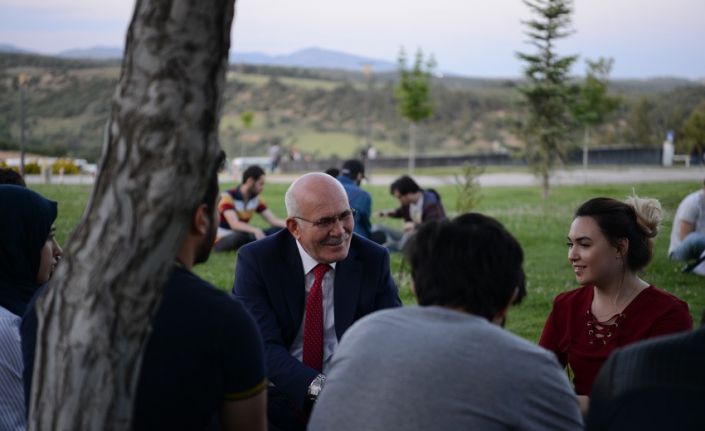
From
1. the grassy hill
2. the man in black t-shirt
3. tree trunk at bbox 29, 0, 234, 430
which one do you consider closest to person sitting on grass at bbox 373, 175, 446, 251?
the man in black t-shirt

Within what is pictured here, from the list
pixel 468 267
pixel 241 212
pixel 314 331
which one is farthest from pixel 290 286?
pixel 241 212

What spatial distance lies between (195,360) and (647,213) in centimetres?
277

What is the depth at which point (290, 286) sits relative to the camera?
195 inches

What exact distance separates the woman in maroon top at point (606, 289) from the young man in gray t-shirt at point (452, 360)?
1842 mm

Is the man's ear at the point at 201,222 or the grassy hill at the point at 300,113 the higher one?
the grassy hill at the point at 300,113

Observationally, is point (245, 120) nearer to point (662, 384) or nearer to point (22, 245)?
point (22, 245)

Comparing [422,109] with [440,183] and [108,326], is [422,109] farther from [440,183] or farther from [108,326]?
[108,326]

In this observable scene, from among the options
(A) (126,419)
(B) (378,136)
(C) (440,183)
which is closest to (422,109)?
(C) (440,183)

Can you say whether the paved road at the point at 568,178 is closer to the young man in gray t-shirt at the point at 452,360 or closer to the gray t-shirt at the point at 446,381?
the young man in gray t-shirt at the point at 452,360

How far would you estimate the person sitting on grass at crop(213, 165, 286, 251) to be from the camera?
13672mm

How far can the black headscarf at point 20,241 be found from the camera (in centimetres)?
448

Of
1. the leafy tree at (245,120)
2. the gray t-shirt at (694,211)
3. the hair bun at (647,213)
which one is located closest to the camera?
the hair bun at (647,213)

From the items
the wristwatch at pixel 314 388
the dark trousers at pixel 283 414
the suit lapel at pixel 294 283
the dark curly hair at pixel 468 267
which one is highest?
the dark curly hair at pixel 468 267

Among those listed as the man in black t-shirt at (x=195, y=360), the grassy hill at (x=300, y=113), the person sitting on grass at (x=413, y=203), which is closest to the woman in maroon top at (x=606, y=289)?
the man in black t-shirt at (x=195, y=360)
